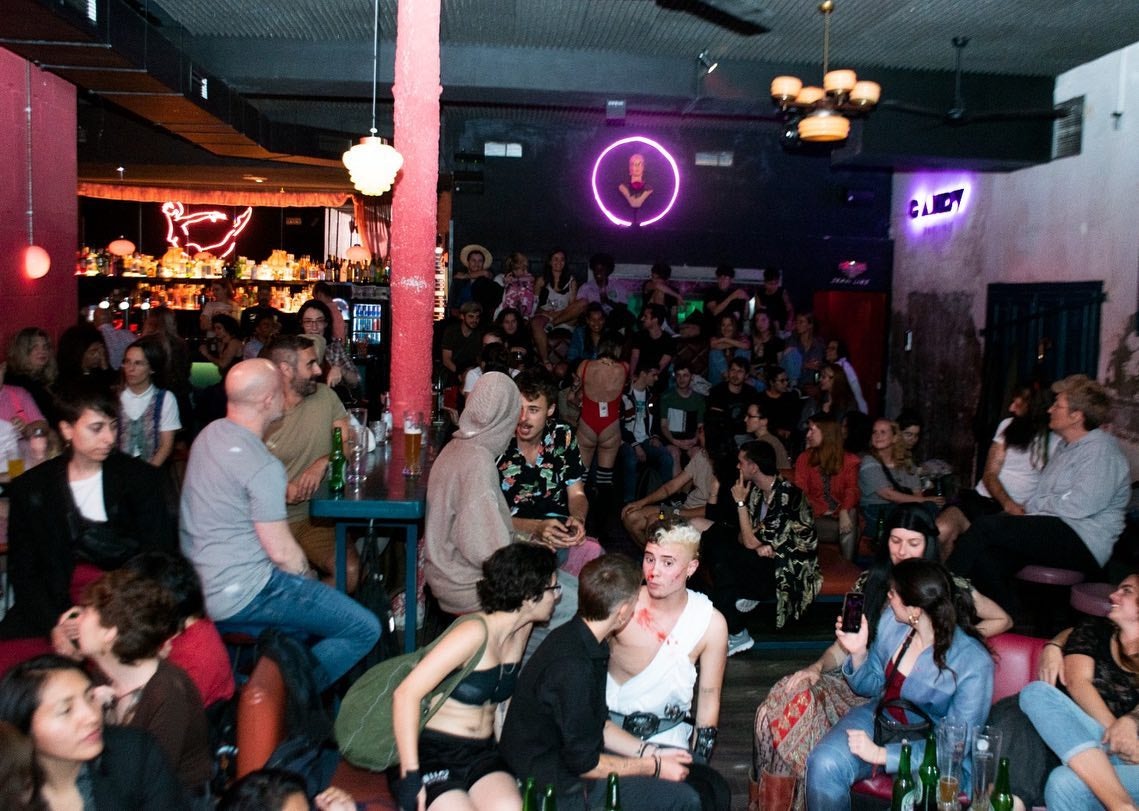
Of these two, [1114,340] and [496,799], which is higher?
[1114,340]

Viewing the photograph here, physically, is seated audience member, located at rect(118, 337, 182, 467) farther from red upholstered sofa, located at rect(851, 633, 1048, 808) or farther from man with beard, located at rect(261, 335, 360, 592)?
red upholstered sofa, located at rect(851, 633, 1048, 808)

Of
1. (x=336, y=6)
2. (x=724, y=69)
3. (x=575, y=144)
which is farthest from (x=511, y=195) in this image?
(x=336, y=6)

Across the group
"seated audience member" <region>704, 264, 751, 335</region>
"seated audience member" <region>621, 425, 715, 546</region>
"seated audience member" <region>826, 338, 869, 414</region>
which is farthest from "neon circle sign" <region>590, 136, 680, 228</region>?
"seated audience member" <region>621, 425, 715, 546</region>

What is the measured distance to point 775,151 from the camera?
12.4 m

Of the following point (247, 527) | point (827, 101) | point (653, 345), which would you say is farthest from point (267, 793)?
point (653, 345)

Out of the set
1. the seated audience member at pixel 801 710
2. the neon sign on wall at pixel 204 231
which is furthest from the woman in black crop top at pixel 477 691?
the neon sign on wall at pixel 204 231

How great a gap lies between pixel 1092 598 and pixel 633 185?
8.32m

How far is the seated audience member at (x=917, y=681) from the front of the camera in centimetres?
324

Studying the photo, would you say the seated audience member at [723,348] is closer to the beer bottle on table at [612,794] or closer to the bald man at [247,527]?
the bald man at [247,527]

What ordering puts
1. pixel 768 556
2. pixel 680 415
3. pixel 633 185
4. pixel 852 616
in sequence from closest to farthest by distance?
pixel 852 616 → pixel 768 556 → pixel 680 415 → pixel 633 185

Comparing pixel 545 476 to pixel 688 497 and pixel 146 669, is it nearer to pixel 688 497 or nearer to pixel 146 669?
pixel 688 497

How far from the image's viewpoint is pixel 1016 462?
605 centimetres

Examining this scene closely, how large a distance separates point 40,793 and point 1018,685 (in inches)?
115

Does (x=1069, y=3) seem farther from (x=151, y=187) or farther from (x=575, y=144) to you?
(x=151, y=187)
